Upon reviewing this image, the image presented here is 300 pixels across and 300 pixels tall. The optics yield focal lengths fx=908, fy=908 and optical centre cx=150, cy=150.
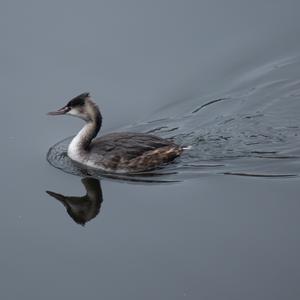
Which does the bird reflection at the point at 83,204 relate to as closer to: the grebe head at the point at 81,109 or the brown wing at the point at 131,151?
the brown wing at the point at 131,151

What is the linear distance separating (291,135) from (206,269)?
4.11m

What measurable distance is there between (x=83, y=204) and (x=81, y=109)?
1.70 meters

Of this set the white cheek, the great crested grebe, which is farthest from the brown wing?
the white cheek

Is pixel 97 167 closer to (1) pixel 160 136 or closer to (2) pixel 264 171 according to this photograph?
(1) pixel 160 136

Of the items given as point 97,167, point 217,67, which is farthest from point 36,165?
point 217,67

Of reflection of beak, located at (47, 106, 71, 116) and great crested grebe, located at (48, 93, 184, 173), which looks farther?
reflection of beak, located at (47, 106, 71, 116)

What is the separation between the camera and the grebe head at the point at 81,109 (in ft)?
45.1

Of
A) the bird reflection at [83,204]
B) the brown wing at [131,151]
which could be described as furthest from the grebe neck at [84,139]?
the bird reflection at [83,204]

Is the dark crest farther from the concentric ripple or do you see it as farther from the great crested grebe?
the concentric ripple

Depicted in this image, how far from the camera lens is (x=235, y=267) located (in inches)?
427

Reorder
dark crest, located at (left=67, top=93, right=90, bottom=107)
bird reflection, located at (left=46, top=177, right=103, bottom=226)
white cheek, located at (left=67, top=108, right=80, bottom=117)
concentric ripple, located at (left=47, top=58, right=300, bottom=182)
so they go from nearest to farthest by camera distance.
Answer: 1. bird reflection, located at (left=46, top=177, right=103, bottom=226)
2. concentric ripple, located at (left=47, top=58, right=300, bottom=182)
3. dark crest, located at (left=67, top=93, right=90, bottom=107)
4. white cheek, located at (left=67, top=108, right=80, bottom=117)

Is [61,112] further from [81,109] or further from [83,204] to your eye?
[83,204]

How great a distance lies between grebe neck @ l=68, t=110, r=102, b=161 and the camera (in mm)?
13742

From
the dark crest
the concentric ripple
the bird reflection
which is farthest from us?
the dark crest
